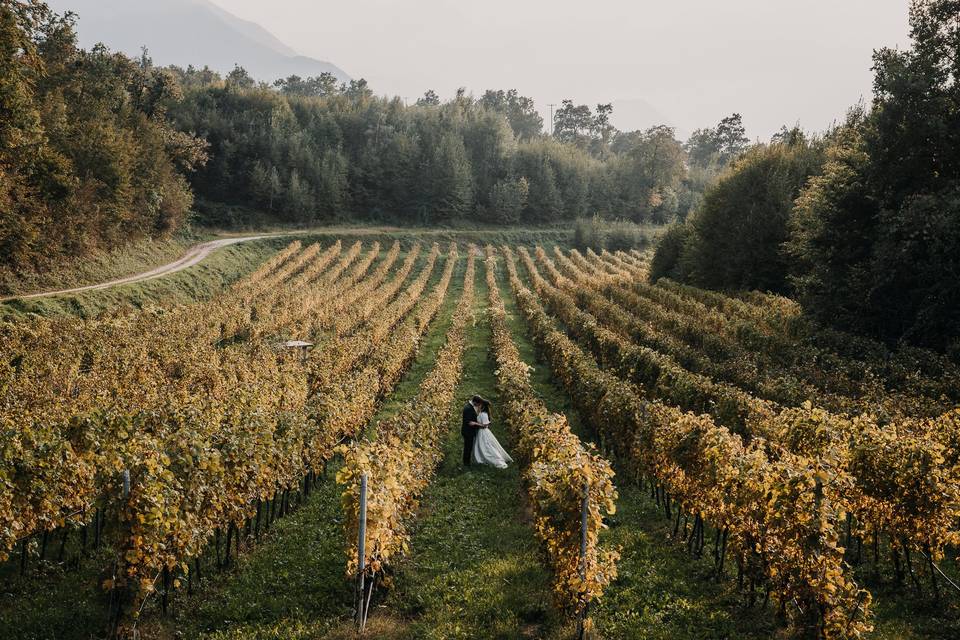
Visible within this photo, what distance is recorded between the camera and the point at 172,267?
133 feet

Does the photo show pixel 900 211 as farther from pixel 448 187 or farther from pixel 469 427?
pixel 448 187

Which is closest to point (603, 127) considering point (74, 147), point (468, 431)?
point (74, 147)

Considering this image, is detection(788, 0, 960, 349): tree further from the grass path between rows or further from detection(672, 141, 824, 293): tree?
the grass path between rows

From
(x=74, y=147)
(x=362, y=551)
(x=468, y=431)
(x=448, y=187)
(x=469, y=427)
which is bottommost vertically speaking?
(x=468, y=431)

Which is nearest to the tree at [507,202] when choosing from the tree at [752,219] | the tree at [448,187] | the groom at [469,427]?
the tree at [448,187]

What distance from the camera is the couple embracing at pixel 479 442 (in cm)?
1431

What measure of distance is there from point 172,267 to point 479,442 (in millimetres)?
34303

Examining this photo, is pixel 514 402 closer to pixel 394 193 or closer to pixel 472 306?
pixel 472 306

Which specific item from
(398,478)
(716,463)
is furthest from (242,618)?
(716,463)

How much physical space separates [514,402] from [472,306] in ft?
82.0

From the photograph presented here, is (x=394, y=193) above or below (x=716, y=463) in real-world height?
above

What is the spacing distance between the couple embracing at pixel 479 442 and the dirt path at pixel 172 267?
23.7m

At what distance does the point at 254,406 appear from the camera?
12.5 m

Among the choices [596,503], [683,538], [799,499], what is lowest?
[683,538]
